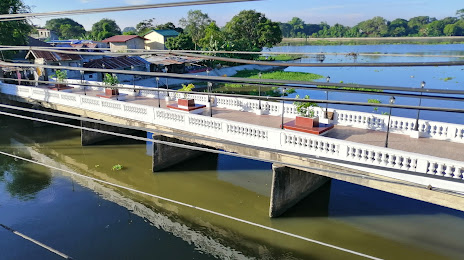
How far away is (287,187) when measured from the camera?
12.4 meters

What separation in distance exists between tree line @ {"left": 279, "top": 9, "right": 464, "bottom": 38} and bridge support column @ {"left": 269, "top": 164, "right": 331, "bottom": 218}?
110112 millimetres

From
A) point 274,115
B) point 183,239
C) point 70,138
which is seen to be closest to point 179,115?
point 274,115

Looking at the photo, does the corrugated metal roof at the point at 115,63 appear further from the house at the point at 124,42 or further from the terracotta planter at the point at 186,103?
the house at the point at 124,42

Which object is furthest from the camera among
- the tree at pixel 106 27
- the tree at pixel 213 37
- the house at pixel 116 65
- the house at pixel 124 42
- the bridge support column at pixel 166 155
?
the tree at pixel 106 27

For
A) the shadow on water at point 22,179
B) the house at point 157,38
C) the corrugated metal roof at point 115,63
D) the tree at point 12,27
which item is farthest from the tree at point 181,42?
the shadow on water at point 22,179

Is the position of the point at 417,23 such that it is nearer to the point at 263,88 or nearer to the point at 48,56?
the point at 263,88

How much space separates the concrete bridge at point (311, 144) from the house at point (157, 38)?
198 ft

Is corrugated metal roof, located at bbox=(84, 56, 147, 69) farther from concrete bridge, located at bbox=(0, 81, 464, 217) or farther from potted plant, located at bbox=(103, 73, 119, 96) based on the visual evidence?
concrete bridge, located at bbox=(0, 81, 464, 217)

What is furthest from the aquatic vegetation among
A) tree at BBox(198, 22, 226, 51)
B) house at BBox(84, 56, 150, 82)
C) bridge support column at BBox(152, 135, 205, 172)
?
tree at BBox(198, 22, 226, 51)

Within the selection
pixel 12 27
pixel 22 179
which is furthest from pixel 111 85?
pixel 12 27

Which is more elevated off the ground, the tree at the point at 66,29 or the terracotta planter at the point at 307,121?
the tree at the point at 66,29

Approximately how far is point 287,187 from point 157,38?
7289cm

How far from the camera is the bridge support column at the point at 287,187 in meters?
11.9

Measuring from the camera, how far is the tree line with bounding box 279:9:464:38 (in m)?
111
